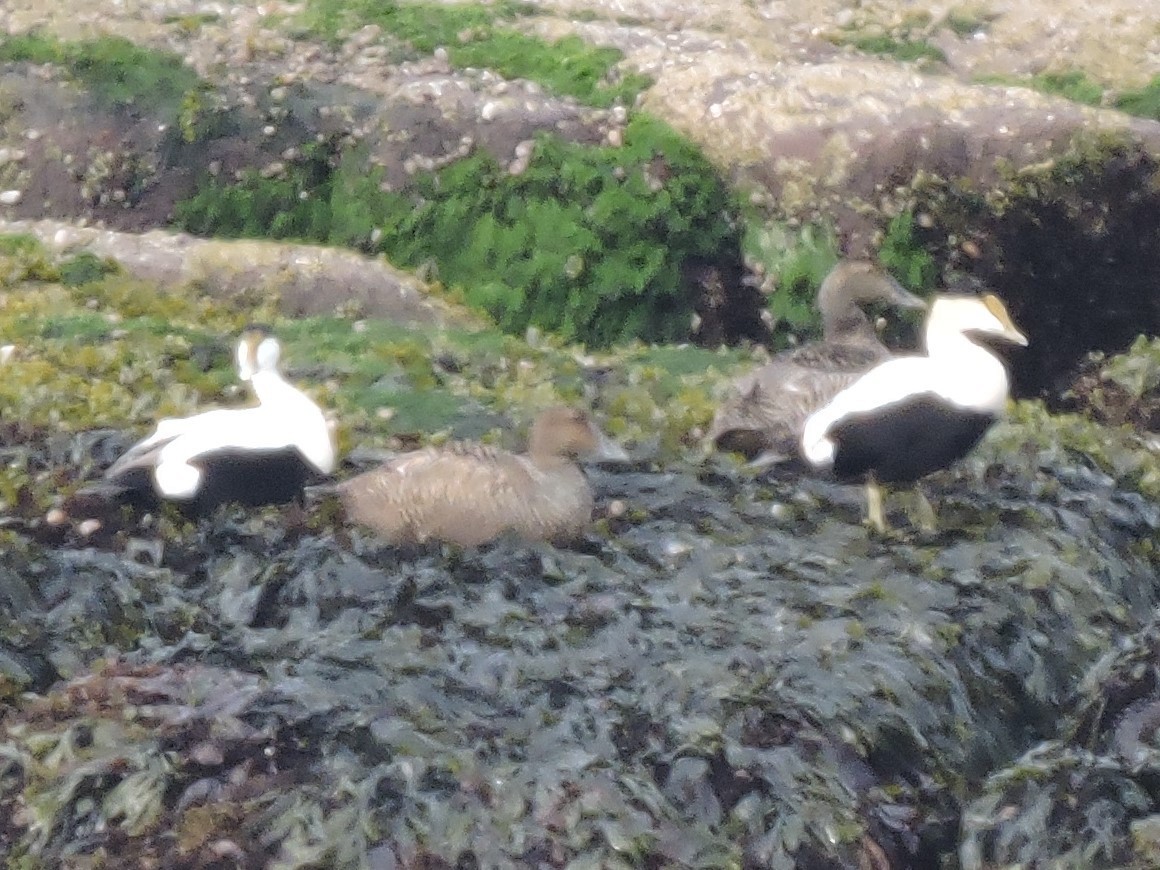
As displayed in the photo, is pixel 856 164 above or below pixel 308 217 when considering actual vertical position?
above

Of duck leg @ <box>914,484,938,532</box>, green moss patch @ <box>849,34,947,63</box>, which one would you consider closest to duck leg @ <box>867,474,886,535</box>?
duck leg @ <box>914,484,938,532</box>

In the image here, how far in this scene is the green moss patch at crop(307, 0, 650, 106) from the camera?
10.1 meters

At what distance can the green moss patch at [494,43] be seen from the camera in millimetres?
10055

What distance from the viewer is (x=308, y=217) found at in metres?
10.1

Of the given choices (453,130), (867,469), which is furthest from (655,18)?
(867,469)

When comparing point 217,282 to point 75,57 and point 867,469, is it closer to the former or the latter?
point 75,57

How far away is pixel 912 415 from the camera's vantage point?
16.8 feet

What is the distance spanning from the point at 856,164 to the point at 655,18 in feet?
9.97

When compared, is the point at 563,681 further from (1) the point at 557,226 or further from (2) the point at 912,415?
(1) the point at 557,226

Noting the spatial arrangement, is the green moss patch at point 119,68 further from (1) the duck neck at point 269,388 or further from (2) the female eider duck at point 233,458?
(2) the female eider duck at point 233,458

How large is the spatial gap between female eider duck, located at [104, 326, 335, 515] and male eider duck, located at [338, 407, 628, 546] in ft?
0.62

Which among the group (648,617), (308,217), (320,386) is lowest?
(308,217)

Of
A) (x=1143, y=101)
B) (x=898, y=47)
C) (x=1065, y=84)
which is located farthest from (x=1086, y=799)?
(x=898, y=47)

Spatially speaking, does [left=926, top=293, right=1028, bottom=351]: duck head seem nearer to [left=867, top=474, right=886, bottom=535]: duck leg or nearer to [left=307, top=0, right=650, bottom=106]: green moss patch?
[left=867, top=474, right=886, bottom=535]: duck leg
